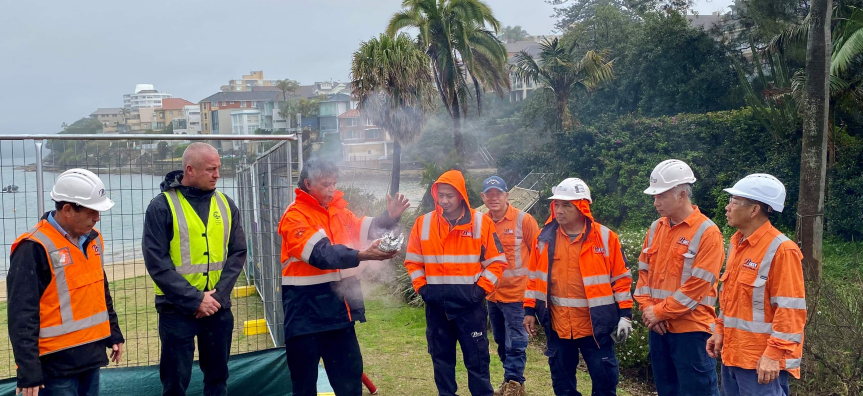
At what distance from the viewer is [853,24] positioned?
14422mm

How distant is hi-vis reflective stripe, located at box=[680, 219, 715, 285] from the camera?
4320mm

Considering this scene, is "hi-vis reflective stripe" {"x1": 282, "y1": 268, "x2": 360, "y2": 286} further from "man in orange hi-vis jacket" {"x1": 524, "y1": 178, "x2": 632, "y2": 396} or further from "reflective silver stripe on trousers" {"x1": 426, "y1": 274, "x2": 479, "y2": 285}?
"man in orange hi-vis jacket" {"x1": 524, "y1": 178, "x2": 632, "y2": 396}

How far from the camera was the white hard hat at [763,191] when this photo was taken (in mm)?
3770

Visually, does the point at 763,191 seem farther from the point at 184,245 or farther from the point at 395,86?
the point at 395,86

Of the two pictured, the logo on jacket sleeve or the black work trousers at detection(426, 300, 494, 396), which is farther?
the black work trousers at detection(426, 300, 494, 396)

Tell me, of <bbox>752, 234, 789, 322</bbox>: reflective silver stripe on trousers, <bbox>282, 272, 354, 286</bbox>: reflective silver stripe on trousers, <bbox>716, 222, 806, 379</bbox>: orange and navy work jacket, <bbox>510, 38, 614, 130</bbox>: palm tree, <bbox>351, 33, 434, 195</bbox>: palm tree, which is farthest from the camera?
<bbox>510, 38, 614, 130</bbox>: palm tree

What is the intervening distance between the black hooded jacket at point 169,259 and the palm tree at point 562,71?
23.1m

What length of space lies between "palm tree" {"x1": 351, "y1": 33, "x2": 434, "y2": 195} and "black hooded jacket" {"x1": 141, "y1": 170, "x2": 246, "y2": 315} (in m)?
19.1

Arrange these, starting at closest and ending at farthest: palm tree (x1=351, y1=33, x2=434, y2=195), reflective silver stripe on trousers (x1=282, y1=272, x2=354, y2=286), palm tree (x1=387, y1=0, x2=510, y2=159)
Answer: reflective silver stripe on trousers (x1=282, y1=272, x2=354, y2=286)
palm tree (x1=351, y1=33, x2=434, y2=195)
palm tree (x1=387, y1=0, x2=510, y2=159)

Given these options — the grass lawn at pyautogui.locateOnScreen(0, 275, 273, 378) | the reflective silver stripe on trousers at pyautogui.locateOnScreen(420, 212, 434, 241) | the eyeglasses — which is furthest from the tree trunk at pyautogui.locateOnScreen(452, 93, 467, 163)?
the eyeglasses

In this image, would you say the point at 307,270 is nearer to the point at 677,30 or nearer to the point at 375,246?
the point at 375,246

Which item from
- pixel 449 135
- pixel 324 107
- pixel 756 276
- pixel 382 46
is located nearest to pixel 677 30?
pixel 382 46

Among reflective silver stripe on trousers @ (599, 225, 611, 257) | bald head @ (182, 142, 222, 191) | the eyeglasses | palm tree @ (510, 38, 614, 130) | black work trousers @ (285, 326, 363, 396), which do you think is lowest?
black work trousers @ (285, 326, 363, 396)

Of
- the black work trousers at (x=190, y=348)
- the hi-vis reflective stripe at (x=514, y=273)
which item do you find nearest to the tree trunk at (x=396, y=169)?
the hi-vis reflective stripe at (x=514, y=273)
